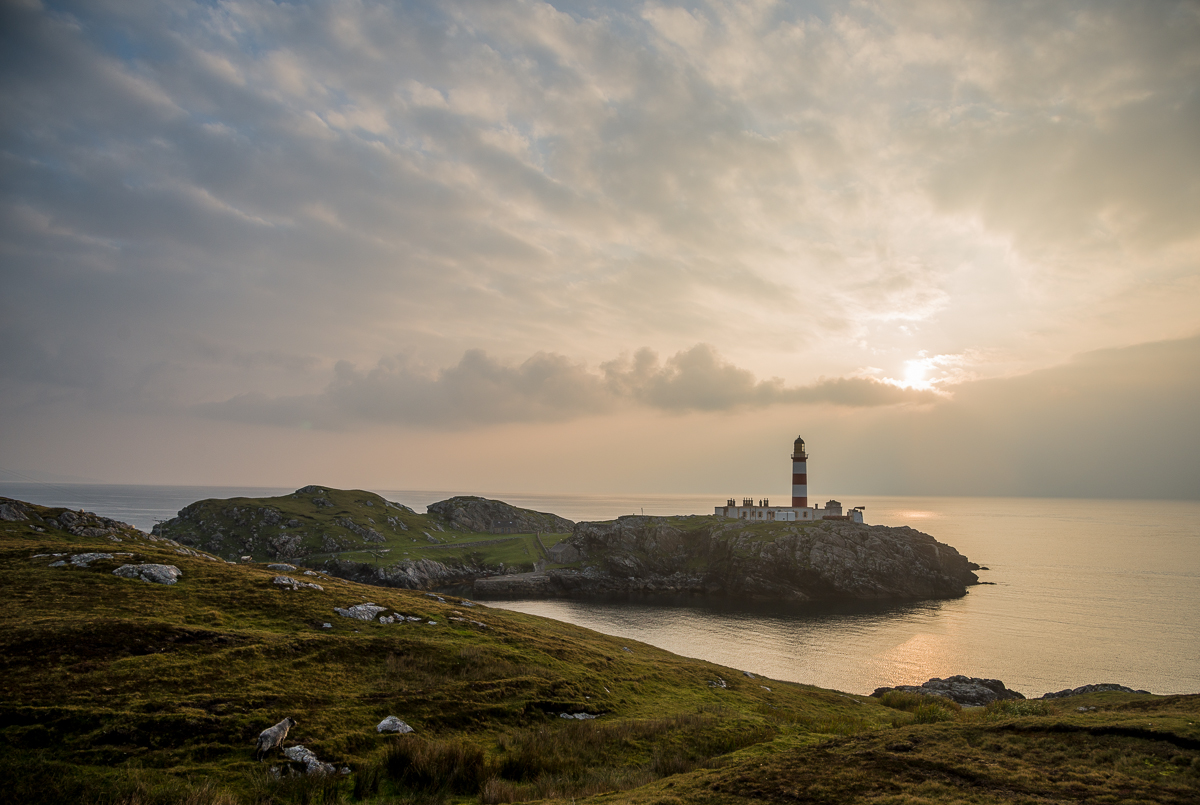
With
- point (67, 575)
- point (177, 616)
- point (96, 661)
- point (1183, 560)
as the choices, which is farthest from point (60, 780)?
point (1183, 560)

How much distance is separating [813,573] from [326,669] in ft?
396

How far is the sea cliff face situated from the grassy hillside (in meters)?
18.5

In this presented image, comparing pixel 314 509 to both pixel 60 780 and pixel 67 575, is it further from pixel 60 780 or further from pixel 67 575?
pixel 60 780

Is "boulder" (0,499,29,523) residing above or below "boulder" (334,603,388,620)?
above

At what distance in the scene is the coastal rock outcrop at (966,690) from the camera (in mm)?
48428

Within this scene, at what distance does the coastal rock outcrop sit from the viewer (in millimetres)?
48428

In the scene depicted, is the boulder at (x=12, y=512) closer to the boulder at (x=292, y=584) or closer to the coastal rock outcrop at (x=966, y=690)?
the boulder at (x=292, y=584)

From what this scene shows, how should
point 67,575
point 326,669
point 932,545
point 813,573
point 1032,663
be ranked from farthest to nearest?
point 932,545
point 813,573
point 1032,663
point 67,575
point 326,669

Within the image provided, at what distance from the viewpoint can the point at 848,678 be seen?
213ft

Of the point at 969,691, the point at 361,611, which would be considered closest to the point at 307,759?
the point at 361,611

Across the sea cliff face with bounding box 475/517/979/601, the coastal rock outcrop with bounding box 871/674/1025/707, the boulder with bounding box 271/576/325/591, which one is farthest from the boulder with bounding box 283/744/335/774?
the sea cliff face with bounding box 475/517/979/601

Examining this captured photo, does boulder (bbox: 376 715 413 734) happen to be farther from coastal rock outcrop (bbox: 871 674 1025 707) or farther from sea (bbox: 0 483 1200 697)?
sea (bbox: 0 483 1200 697)

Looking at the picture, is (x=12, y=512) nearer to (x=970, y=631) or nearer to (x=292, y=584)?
(x=292, y=584)

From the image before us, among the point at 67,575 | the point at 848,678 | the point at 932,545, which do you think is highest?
the point at 67,575
